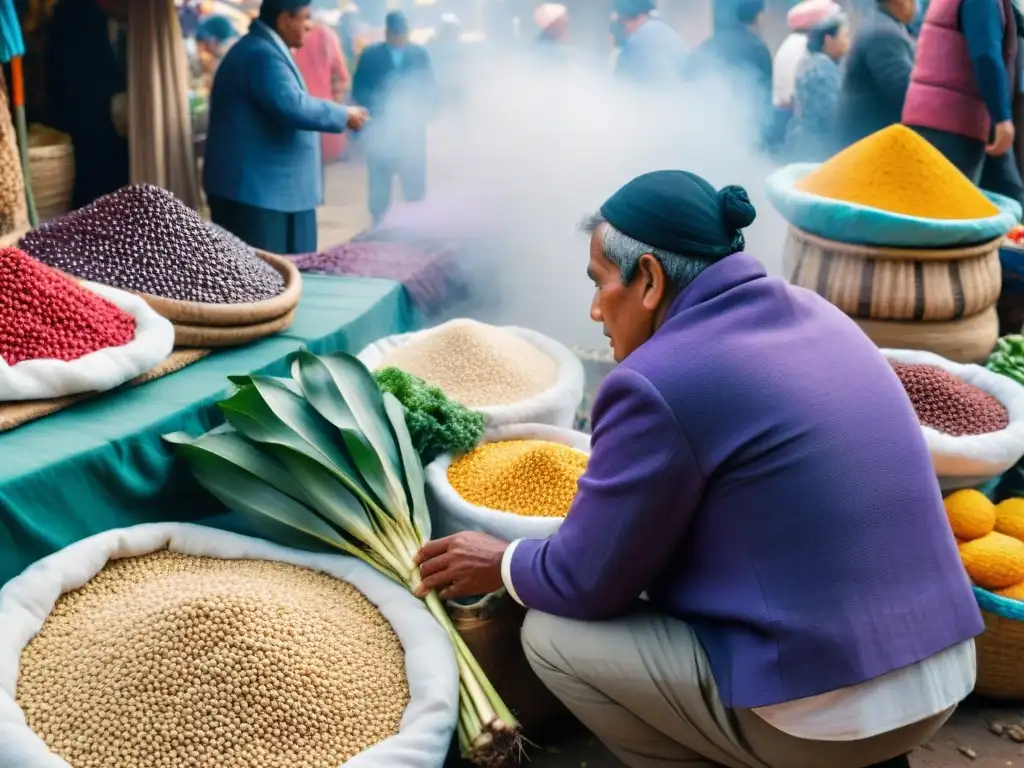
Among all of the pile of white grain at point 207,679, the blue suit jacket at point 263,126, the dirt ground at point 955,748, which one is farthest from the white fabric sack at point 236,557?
the blue suit jacket at point 263,126

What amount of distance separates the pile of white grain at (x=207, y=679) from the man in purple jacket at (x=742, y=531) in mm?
354

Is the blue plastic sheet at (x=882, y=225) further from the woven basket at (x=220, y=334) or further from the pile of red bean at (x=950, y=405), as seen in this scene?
the woven basket at (x=220, y=334)

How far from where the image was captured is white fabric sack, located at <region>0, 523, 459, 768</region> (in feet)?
4.92

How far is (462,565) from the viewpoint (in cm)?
181

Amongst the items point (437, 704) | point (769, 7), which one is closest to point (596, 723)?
point (437, 704)

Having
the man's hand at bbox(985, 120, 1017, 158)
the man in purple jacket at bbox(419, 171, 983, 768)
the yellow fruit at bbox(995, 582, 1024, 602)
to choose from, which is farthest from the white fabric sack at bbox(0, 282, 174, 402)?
the man's hand at bbox(985, 120, 1017, 158)

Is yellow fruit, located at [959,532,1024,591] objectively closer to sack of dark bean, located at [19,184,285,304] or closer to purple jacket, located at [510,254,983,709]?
purple jacket, located at [510,254,983,709]

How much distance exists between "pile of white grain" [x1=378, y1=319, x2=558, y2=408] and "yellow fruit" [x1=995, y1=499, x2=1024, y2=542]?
1.18 meters

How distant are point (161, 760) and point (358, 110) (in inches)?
122

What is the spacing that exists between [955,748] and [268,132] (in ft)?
10.6

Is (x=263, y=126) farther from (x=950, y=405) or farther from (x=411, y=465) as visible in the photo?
(x=950, y=405)

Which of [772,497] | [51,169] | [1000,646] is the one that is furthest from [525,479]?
[51,169]

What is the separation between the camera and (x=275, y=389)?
2109mm

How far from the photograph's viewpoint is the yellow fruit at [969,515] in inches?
→ 91.0
